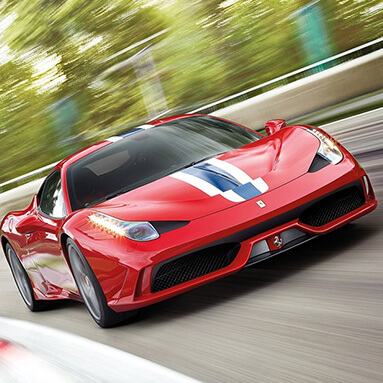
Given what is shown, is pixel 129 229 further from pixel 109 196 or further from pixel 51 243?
pixel 51 243

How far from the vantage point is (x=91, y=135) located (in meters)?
17.4

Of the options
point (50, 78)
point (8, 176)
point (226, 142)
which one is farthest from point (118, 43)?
point (226, 142)

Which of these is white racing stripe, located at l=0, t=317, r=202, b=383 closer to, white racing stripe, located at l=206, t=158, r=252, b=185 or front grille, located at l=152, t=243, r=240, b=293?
front grille, located at l=152, t=243, r=240, b=293

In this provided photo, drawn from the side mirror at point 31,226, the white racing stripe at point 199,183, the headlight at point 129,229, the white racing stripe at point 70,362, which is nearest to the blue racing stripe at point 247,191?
the white racing stripe at point 199,183

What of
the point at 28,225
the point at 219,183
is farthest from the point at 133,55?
the point at 219,183

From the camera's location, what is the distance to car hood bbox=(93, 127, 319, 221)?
413 centimetres

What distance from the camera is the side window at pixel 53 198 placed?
5.12 meters

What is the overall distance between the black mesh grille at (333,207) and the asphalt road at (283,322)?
8.7 inches

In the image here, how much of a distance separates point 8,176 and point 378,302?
52.8 ft

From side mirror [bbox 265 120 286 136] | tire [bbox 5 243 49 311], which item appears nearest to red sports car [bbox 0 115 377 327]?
side mirror [bbox 265 120 286 136]

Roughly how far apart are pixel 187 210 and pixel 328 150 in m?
1.01

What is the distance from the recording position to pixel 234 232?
400cm

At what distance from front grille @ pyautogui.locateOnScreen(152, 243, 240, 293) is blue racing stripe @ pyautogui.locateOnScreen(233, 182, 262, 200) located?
0.28 metres

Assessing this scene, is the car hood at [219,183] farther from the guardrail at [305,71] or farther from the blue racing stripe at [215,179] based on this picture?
the guardrail at [305,71]
